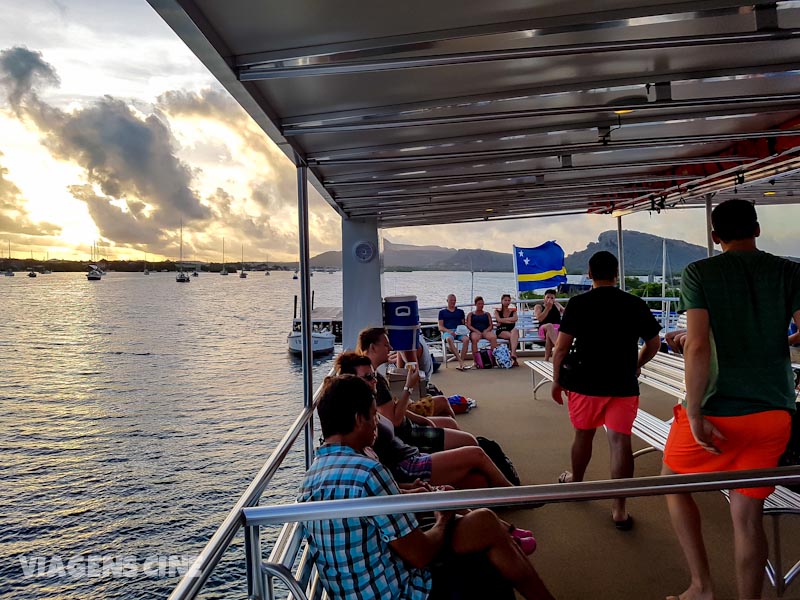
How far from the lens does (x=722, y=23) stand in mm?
2041

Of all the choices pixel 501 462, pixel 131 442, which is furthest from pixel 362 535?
pixel 131 442

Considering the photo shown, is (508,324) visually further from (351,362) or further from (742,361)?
(742,361)

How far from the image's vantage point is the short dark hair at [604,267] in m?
2.85

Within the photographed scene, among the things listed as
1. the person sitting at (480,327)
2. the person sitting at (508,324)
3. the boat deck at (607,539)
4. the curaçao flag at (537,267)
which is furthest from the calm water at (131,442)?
the boat deck at (607,539)

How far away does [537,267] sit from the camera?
10180 mm

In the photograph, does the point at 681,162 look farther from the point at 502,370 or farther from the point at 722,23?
the point at 502,370

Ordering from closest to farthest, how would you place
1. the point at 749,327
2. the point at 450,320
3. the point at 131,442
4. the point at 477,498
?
the point at 477,498 → the point at 749,327 → the point at 450,320 → the point at 131,442

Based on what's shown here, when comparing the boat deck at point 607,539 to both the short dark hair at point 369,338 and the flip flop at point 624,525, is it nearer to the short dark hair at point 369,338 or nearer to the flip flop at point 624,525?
the flip flop at point 624,525

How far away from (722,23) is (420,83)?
114cm

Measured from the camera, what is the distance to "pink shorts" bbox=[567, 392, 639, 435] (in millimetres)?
2902

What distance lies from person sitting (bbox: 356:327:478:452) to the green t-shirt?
157 cm

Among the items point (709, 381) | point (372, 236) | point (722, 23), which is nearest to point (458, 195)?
point (372, 236)

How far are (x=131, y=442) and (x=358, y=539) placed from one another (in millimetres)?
32829

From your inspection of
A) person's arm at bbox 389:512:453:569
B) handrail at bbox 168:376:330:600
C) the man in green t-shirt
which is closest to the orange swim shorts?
the man in green t-shirt
